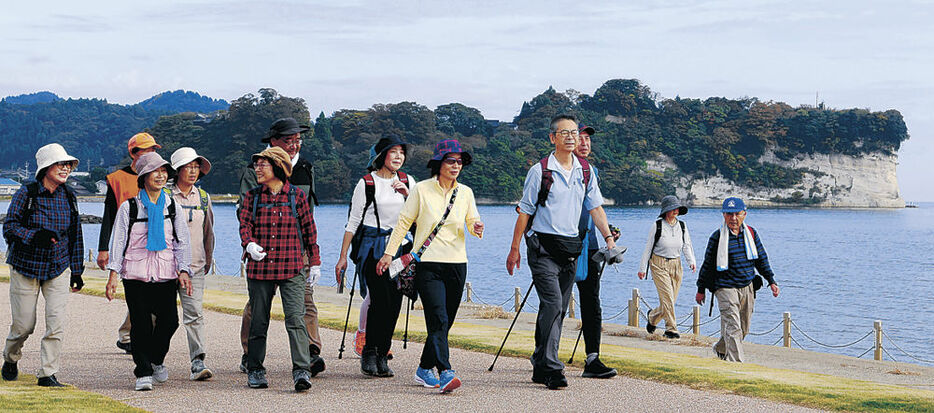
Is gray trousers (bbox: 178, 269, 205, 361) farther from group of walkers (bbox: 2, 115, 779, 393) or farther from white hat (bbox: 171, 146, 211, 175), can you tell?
white hat (bbox: 171, 146, 211, 175)

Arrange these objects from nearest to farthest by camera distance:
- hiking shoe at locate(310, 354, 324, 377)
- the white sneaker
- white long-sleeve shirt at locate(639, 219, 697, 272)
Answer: the white sneaker → hiking shoe at locate(310, 354, 324, 377) → white long-sleeve shirt at locate(639, 219, 697, 272)

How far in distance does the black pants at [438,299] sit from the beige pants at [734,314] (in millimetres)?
3428

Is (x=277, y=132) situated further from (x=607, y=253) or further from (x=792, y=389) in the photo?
(x=792, y=389)

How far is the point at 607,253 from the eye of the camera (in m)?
6.94

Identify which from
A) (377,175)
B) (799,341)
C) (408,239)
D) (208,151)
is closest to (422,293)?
(408,239)

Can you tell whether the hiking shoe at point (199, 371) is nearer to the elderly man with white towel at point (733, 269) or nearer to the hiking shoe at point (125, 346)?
the hiking shoe at point (125, 346)

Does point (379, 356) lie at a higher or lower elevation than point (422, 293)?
lower

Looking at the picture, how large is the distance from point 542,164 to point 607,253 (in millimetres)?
812

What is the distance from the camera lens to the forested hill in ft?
443

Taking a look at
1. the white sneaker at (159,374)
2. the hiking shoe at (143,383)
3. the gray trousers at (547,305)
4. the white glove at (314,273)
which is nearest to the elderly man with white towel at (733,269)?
the gray trousers at (547,305)

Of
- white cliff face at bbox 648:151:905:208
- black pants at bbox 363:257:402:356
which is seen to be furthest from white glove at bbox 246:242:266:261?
white cliff face at bbox 648:151:905:208

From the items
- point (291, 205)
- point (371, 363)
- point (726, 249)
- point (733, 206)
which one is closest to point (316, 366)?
point (371, 363)

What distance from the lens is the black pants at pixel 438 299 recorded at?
671 centimetres

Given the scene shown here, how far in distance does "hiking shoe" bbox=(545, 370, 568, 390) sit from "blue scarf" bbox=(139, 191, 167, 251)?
293 cm
